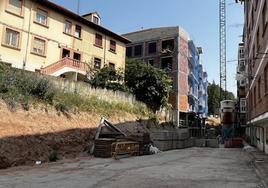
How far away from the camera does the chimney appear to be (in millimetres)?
37594

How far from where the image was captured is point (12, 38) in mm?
27609

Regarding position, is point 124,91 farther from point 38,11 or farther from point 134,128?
point 38,11

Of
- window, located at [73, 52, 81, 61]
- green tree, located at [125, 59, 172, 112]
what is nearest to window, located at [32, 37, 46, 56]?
window, located at [73, 52, 81, 61]

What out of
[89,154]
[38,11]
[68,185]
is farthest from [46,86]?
[68,185]

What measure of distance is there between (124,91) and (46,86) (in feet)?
36.6

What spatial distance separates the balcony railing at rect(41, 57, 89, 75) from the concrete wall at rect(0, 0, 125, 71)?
88cm

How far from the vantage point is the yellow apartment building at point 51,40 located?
2744cm

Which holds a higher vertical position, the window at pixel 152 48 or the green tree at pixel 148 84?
the window at pixel 152 48

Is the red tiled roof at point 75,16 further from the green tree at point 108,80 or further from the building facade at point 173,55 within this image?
the building facade at point 173,55

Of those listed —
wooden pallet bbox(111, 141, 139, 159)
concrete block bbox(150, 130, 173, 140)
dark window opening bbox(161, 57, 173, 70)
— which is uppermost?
dark window opening bbox(161, 57, 173, 70)

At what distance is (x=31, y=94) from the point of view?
21.3 metres

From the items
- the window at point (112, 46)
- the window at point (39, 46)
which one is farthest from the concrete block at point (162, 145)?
the window at point (112, 46)

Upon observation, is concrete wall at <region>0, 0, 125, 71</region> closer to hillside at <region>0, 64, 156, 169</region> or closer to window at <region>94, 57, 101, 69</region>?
window at <region>94, 57, 101, 69</region>

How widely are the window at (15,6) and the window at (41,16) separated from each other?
183cm
